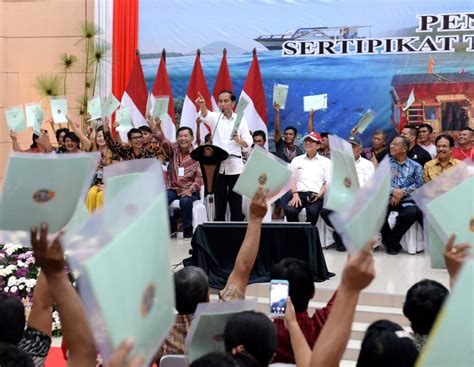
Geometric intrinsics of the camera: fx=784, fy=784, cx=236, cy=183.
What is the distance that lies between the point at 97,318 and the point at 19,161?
833mm

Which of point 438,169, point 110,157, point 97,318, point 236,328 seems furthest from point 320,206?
point 97,318

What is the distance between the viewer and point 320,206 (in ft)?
23.9

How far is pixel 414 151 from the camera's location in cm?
735

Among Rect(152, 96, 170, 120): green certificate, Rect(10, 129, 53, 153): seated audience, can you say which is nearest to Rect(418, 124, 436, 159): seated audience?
Rect(152, 96, 170, 120): green certificate

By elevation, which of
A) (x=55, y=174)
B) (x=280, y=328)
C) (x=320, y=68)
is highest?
(x=320, y=68)

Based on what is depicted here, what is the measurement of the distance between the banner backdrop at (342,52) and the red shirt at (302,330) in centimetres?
664

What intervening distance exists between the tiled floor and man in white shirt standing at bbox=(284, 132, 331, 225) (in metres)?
0.48

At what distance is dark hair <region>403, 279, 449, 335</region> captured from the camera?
2240 mm

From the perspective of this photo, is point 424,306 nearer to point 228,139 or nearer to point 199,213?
point 228,139

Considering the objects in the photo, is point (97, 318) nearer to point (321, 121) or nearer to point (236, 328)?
point (236, 328)

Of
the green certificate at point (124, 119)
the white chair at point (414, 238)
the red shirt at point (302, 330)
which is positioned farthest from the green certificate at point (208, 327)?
the green certificate at point (124, 119)

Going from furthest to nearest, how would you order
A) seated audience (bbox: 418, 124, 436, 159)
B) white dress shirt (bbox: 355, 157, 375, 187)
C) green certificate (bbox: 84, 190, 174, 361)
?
seated audience (bbox: 418, 124, 436, 159)
white dress shirt (bbox: 355, 157, 375, 187)
green certificate (bbox: 84, 190, 174, 361)

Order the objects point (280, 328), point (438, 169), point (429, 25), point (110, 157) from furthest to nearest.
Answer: point (429, 25)
point (110, 157)
point (438, 169)
point (280, 328)

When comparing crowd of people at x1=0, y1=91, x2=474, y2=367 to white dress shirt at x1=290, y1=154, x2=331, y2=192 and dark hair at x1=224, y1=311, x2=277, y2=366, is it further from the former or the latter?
white dress shirt at x1=290, y1=154, x2=331, y2=192
